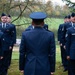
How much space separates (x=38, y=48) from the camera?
5102 mm

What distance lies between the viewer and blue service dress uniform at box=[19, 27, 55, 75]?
5.11 meters

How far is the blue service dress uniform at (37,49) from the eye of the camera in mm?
5113

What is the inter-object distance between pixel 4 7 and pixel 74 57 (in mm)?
9912

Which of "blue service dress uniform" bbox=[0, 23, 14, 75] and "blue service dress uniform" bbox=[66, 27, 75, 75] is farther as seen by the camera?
"blue service dress uniform" bbox=[0, 23, 14, 75]

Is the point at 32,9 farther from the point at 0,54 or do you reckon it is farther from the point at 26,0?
the point at 0,54

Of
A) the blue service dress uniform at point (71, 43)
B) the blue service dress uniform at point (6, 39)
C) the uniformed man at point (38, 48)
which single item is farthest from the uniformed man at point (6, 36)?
the uniformed man at point (38, 48)

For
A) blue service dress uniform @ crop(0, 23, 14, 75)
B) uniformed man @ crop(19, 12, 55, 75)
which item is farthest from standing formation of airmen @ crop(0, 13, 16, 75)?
uniformed man @ crop(19, 12, 55, 75)

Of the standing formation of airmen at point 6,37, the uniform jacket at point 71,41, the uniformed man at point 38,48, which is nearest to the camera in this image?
the uniformed man at point 38,48

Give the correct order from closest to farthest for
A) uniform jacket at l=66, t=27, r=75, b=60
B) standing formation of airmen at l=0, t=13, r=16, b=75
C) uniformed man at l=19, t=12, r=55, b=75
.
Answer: uniformed man at l=19, t=12, r=55, b=75, uniform jacket at l=66, t=27, r=75, b=60, standing formation of airmen at l=0, t=13, r=16, b=75

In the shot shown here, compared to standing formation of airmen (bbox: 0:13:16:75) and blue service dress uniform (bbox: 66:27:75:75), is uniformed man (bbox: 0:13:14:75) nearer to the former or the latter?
standing formation of airmen (bbox: 0:13:16:75)

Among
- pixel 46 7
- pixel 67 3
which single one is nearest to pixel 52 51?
pixel 67 3

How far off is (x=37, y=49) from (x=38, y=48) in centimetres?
3

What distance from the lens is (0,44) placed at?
23.4ft

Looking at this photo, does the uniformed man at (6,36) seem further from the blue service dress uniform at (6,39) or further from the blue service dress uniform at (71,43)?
the blue service dress uniform at (71,43)
